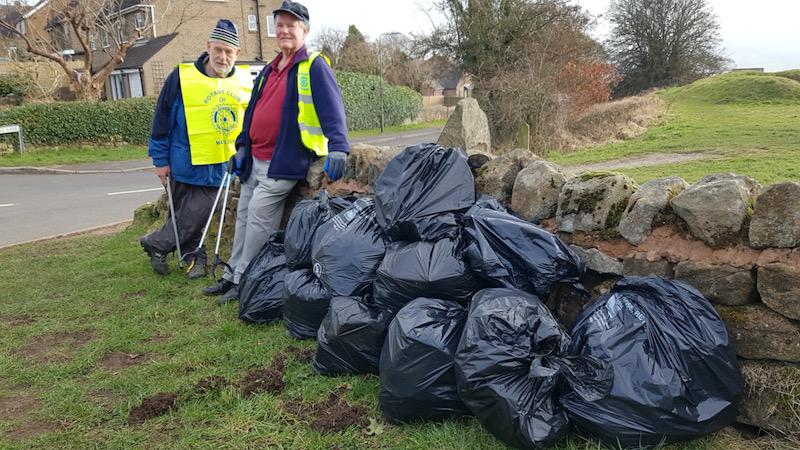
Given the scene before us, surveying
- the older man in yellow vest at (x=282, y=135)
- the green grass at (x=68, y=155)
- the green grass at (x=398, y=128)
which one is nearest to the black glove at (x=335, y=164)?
the older man in yellow vest at (x=282, y=135)

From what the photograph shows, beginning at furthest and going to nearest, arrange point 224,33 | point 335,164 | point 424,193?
point 224,33 → point 335,164 → point 424,193

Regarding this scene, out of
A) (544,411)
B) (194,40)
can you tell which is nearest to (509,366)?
(544,411)

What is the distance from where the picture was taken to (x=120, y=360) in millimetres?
3504

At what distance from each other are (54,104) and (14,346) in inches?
664

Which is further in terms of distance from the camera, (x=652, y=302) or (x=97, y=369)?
(x=97, y=369)

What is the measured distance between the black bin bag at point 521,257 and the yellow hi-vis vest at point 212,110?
2.90 meters

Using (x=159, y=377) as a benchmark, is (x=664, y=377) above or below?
above

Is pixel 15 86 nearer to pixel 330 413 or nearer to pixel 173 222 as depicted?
pixel 173 222

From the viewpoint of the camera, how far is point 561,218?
2.99 m

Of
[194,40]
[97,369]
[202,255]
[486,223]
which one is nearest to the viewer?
[486,223]

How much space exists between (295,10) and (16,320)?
2875 mm

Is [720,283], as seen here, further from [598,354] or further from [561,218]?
[561,218]

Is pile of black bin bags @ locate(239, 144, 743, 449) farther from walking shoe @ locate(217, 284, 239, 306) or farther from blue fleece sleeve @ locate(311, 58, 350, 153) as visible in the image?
walking shoe @ locate(217, 284, 239, 306)

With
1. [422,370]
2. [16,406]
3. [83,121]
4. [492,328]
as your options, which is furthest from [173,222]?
[83,121]
